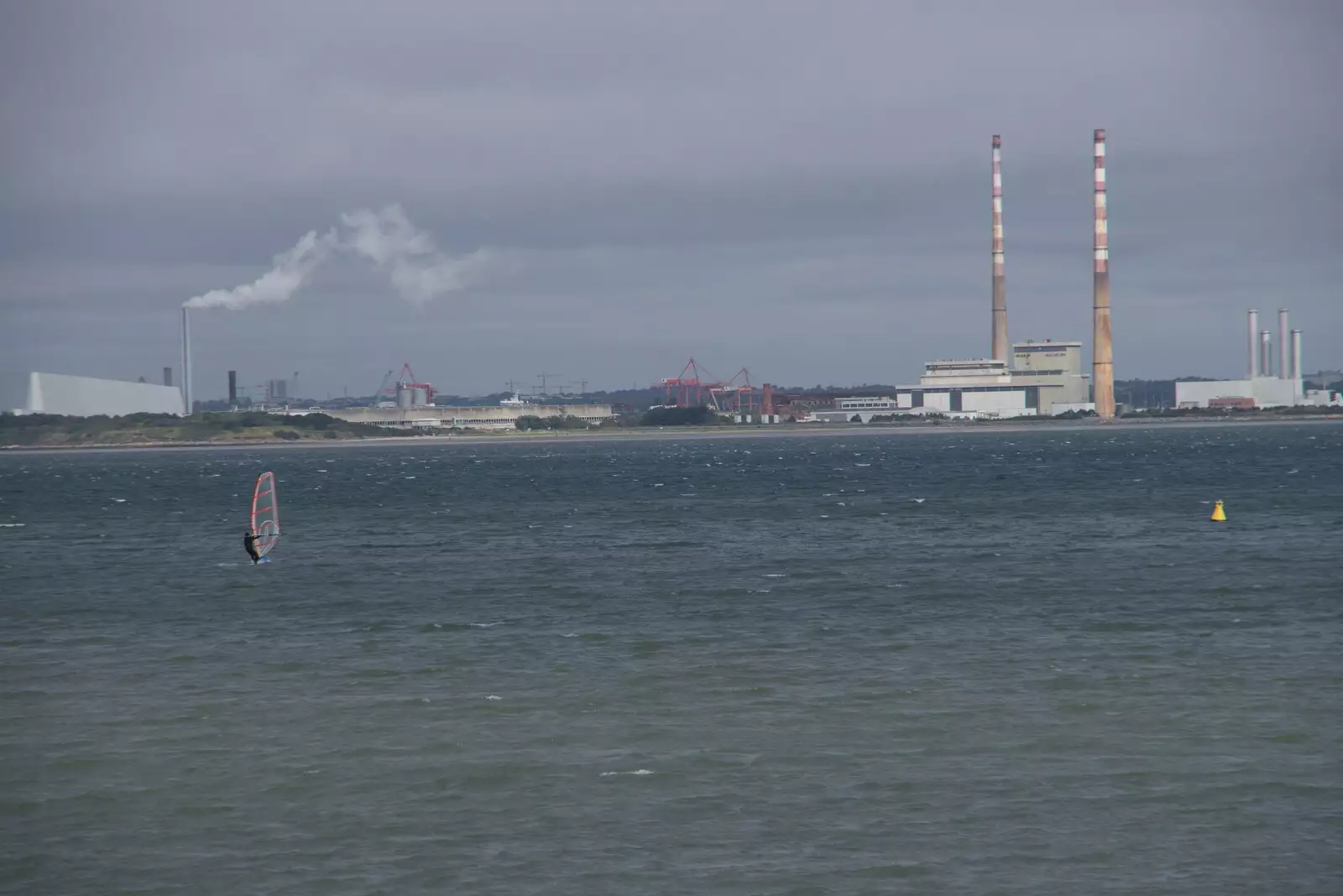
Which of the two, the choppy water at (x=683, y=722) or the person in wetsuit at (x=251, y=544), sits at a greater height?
the person in wetsuit at (x=251, y=544)

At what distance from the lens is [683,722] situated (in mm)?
27484

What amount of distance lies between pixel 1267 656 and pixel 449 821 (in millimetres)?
21321

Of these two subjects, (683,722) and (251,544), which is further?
(251,544)

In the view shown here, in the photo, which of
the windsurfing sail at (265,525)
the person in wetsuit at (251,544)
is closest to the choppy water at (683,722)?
the person in wetsuit at (251,544)

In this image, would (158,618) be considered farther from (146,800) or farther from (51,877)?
(51,877)

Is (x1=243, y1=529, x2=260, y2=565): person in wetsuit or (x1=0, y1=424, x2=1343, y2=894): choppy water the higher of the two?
(x1=243, y1=529, x2=260, y2=565): person in wetsuit

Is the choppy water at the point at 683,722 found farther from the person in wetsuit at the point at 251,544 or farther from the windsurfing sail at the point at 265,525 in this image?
the windsurfing sail at the point at 265,525

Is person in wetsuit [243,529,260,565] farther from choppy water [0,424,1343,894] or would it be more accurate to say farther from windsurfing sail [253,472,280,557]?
choppy water [0,424,1343,894]

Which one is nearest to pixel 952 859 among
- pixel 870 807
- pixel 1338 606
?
pixel 870 807

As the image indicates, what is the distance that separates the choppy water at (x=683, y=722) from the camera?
64.3ft

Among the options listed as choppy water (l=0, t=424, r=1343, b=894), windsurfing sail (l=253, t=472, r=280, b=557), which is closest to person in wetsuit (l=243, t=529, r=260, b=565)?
windsurfing sail (l=253, t=472, r=280, b=557)

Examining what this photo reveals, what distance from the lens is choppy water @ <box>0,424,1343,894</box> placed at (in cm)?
1961

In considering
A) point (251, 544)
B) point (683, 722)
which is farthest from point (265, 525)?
point (683, 722)

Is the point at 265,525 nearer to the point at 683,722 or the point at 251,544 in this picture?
the point at 251,544
